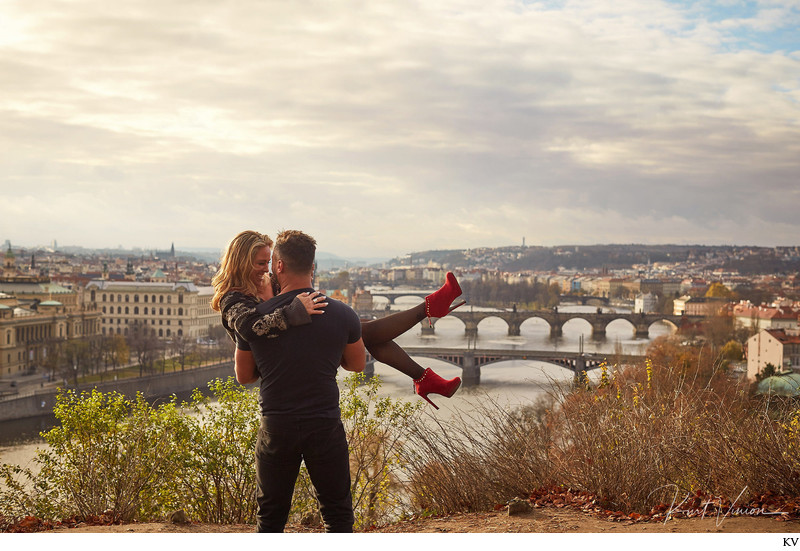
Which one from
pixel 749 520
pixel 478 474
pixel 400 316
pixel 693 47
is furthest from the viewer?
pixel 693 47

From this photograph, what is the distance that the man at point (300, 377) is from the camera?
1.24 m

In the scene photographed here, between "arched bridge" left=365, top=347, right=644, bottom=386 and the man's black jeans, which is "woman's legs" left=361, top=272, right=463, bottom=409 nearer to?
the man's black jeans

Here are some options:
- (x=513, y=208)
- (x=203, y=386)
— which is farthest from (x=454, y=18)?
(x=203, y=386)

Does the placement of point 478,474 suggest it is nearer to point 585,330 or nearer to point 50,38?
point 50,38

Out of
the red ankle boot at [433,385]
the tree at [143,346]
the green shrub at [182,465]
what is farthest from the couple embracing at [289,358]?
the tree at [143,346]

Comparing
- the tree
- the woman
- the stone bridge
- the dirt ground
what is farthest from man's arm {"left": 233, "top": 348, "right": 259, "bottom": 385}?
the stone bridge

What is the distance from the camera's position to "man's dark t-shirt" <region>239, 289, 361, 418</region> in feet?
4.06

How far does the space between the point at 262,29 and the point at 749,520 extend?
2831 mm

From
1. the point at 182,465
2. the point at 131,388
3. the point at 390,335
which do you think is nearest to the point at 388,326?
the point at 390,335

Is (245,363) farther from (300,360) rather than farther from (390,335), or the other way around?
(390,335)

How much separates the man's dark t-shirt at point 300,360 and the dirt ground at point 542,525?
637 millimetres

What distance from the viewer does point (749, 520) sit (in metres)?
1.63

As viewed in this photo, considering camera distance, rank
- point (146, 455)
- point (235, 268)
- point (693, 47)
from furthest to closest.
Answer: point (693, 47), point (146, 455), point (235, 268)

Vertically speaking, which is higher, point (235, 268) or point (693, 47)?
point (693, 47)
